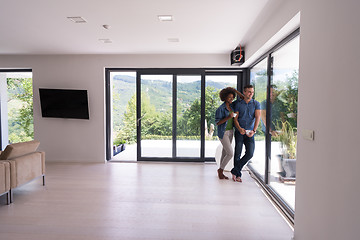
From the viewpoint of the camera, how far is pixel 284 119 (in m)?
2.97

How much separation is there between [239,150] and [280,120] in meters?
1.22

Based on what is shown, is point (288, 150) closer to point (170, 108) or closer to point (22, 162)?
point (170, 108)

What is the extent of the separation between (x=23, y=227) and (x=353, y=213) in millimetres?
3076

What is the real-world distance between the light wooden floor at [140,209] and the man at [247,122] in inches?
14.2

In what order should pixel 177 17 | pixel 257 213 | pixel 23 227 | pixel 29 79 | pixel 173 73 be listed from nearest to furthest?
pixel 23 227, pixel 257 213, pixel 177 17, pixel 173 73, pixel 29 79

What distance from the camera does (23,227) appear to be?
7.91 ft

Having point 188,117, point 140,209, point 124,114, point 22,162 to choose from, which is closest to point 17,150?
point 22,162

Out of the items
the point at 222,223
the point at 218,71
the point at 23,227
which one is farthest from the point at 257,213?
the point at 218,71

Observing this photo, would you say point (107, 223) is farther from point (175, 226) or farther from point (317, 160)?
point (317, 160)

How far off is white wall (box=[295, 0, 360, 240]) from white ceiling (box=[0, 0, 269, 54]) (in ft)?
3.75

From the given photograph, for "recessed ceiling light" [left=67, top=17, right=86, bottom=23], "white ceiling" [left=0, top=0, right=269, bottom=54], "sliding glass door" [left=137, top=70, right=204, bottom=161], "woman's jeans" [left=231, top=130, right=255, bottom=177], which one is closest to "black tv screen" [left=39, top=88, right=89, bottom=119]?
"white ceiling" [left=0, top=0, right=269, bottom=54]

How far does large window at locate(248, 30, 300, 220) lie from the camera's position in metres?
2.77

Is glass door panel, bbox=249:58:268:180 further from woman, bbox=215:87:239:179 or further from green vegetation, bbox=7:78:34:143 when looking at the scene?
green vegetation, bbox=7:78:34:143

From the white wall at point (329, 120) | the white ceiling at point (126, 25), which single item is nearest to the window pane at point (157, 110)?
the white ceiling at point (126, 25)
